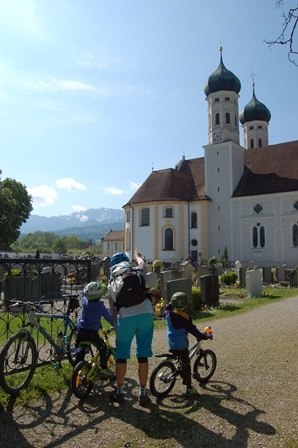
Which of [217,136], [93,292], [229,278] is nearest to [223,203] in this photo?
[217,136]

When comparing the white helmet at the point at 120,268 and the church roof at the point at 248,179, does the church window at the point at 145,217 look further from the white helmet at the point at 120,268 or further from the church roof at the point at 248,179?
the white helmet at the point at 120,268

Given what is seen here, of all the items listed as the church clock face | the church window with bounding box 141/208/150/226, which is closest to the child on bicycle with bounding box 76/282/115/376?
the church window with bounding box 141/208/150/226

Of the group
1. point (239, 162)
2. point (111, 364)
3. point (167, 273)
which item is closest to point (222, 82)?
point (239, 162)

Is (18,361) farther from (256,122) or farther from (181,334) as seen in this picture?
(256,122)

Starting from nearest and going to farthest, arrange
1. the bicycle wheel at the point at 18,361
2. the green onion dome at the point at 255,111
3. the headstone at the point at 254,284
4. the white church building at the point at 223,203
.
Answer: the bicycle wheel at the point at 18,361, the headstone at the point at 254,284, the white church building at the point at 223,203, the green onion dome at the point at 255,111

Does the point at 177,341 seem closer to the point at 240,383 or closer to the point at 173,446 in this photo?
the point at 240,383

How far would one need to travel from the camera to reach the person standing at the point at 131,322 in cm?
506

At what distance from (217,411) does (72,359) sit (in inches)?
91.1

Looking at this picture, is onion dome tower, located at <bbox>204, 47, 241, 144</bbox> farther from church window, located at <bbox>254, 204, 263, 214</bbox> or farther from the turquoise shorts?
the turquoise shorts

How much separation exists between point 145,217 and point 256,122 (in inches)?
783

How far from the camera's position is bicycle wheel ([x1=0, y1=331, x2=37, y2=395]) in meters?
5.26

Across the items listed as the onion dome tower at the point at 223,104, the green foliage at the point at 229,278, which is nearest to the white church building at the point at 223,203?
the onion dome tower at the point at 223,104

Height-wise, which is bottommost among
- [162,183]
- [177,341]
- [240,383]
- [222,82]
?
[240,383]

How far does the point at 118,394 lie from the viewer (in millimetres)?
5117
